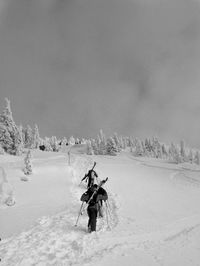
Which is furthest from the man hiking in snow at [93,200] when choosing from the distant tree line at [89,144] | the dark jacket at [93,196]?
the distant tree line at [89,144]

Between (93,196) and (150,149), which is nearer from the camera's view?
(93,196)

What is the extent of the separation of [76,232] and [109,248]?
2727 millimetres

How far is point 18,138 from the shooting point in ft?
190

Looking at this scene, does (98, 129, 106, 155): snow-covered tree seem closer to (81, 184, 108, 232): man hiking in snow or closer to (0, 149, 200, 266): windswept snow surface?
(0, 149, 200, 266): windswept snow surface

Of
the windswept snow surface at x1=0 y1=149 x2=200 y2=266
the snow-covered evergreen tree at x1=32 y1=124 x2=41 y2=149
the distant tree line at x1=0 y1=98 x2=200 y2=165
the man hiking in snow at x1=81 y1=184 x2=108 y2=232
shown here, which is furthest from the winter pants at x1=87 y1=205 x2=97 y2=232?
the snow-covered evergreen tree at x1=32 y1=124 x2=41 y2=149

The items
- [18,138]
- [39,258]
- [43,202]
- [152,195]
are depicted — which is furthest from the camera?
[18,138]

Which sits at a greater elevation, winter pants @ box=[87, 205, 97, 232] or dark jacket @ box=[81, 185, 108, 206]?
dark jacket @ box=[81, 185, 108, 206]

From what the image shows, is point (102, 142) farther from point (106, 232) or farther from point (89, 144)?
point (106, 232)

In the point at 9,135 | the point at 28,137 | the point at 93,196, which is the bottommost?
the point at 93,196

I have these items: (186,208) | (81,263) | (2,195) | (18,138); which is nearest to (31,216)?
(2,195)

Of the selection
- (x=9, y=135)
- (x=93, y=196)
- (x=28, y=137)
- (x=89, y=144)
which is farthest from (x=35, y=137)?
(x=93, y=196)

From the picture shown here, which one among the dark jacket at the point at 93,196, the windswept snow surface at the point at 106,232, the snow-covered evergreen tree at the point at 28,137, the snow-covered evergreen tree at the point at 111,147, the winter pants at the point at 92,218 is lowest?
the windswept snow surface at the point at 106,232

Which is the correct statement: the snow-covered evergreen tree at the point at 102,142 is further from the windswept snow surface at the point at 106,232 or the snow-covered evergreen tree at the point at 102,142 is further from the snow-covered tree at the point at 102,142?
the windswept snow surface at the point at 106,232

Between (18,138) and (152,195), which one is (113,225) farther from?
(18,138)
